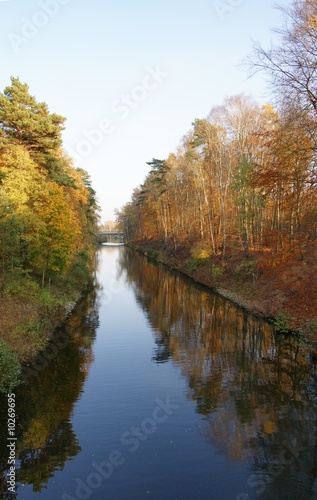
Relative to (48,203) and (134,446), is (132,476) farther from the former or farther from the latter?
(48,203)

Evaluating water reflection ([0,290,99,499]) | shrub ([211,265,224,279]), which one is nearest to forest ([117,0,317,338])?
shrub ([211,265,224,279])

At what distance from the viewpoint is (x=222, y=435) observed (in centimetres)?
1166

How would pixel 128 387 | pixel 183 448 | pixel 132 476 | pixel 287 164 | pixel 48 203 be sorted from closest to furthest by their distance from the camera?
1. pixel 132 476
2. pixel 183 448
3. pixel 128 387
4. pixel 287 164
5. pixel 48 203

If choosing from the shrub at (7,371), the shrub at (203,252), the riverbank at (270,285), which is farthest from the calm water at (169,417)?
the shrub at (203,252)

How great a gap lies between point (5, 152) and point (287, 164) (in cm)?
1841

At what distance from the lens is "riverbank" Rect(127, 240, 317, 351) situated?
2139cm

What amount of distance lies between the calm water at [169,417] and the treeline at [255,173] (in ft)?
28.3

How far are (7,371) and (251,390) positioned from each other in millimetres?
10166

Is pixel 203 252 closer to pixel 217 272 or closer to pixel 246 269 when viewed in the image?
pixel 217 272

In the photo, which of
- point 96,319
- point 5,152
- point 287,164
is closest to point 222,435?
point 287,164

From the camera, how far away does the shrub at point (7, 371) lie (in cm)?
1433

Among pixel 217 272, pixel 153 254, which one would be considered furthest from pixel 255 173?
pixel 153 254

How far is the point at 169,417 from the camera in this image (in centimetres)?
1306

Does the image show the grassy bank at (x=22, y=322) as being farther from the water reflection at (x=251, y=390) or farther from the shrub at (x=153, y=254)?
the shrub at (x=153, y=254)
